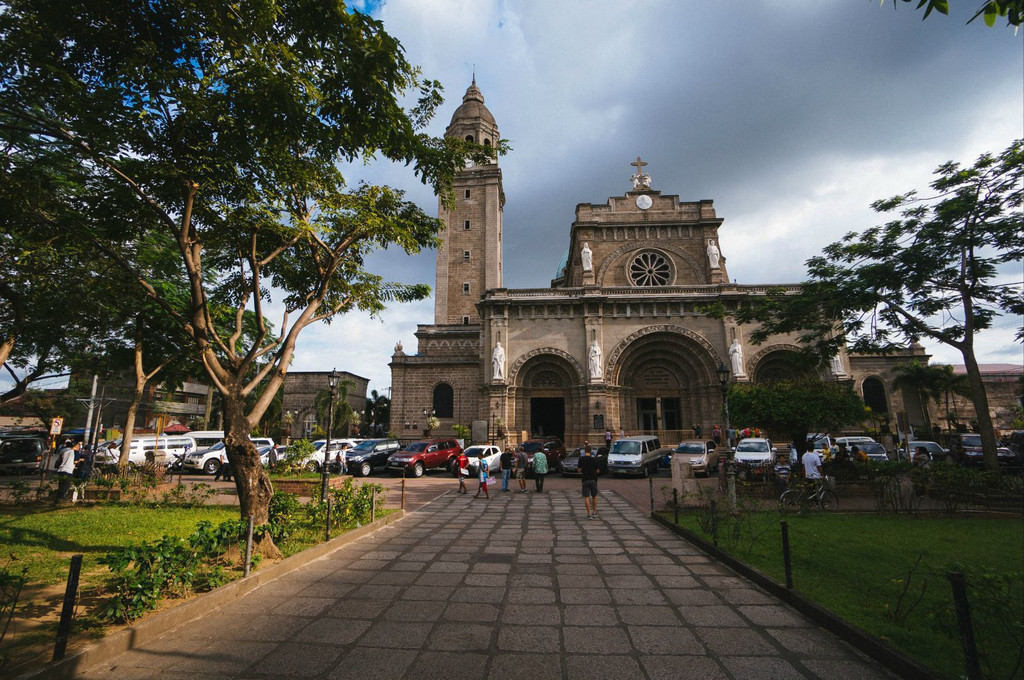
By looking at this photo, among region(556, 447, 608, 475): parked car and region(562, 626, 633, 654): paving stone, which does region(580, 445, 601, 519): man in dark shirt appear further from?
region(556, 447, 608, 475): parked car

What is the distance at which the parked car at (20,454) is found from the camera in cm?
2005

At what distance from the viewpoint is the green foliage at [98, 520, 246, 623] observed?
4.43 metres

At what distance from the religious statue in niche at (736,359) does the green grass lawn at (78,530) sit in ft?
84.1

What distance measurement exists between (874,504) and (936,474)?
1.57 m

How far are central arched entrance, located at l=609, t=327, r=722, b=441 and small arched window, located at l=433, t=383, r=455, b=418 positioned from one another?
11047 mm

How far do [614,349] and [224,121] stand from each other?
978 inches

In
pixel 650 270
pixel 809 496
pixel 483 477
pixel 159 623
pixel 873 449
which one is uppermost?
pixel 650 270

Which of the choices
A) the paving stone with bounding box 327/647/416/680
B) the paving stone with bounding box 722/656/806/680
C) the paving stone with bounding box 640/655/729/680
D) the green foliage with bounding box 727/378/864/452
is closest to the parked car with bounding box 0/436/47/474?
the paving stone with bounding box 327/647/416/680

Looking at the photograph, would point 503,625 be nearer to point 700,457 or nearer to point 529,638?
point 529,638

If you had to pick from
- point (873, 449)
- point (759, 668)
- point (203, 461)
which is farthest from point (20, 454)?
point (873, 449)

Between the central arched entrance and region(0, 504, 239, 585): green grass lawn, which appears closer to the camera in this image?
region(0, 504, 239, 585): green grass lawn

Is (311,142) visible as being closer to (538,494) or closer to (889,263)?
(538,494)

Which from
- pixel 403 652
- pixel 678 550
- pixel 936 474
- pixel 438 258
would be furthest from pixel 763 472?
pixel 438 258

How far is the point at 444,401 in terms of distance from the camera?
3206 centimetres
